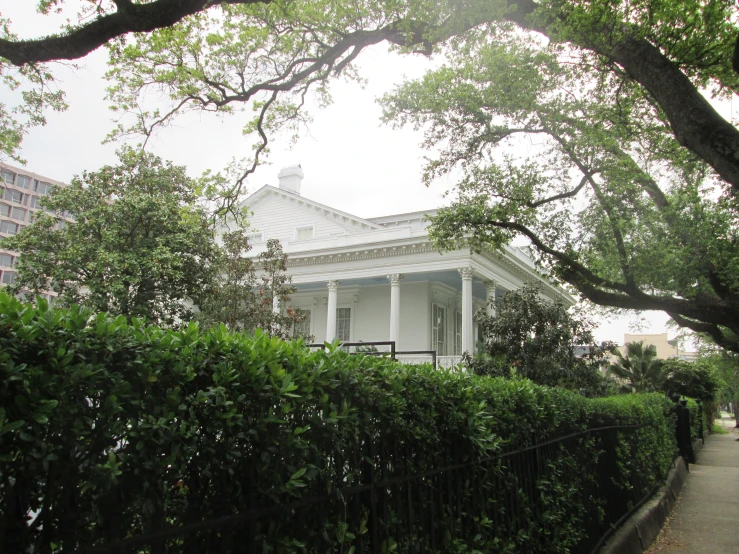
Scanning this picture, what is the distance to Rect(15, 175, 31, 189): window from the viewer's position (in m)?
86.2

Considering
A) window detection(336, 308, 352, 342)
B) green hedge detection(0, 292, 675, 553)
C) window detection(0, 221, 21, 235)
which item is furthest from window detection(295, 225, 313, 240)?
window detection(0, 221, 21, 235)

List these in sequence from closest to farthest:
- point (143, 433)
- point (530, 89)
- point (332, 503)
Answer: point (143, 433) → point (332, 503) → point (530, 89)

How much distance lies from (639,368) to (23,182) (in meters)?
90.9

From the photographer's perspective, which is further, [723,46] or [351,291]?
[351,291]

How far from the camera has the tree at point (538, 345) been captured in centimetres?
1305

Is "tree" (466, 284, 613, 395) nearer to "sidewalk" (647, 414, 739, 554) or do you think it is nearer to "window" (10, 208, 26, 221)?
"sidewalk" (647, 414, 739, 554)

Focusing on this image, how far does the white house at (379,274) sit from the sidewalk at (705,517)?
8.94 meters

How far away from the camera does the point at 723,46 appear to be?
800 cm

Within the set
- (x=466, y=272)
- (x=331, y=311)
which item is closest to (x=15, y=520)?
(x=466, y=272)

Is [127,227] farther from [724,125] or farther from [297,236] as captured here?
[724,125]

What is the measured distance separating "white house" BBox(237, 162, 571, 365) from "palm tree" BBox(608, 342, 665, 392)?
8.09m

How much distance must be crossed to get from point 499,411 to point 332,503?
2141 mm

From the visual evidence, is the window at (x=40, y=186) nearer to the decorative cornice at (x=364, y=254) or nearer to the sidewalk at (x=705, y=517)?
the decorative cornice at (x=364, y=254)

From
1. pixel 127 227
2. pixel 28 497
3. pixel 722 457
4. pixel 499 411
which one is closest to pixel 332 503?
pixel 28 497
